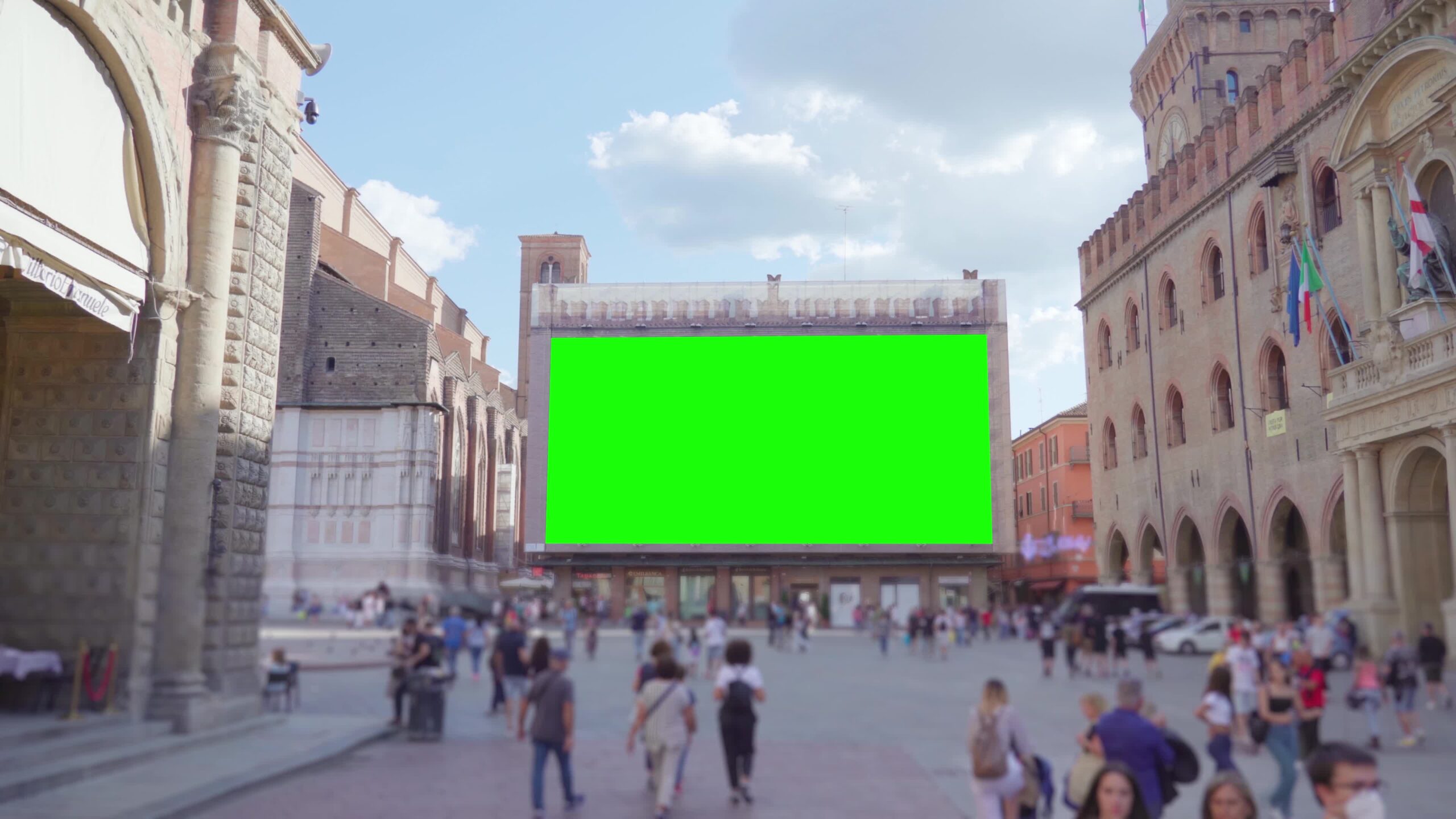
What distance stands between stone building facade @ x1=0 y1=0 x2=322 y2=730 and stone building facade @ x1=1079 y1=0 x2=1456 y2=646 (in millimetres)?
10599

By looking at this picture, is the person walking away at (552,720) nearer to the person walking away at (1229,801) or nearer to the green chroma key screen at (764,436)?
the green chroma key screen at (764,436)

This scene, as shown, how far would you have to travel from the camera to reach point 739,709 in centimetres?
925

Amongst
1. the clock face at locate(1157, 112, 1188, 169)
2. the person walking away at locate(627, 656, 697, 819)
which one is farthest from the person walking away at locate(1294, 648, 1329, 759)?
the clock face at locate(1157, 112, 1188, 169)

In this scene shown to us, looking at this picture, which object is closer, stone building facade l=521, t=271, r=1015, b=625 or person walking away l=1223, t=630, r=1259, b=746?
person walking away l=1223, t=630, r=1259, b=746

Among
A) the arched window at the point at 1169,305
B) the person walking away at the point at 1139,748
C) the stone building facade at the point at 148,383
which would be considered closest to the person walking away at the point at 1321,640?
the person walking away at the point at 1139,748

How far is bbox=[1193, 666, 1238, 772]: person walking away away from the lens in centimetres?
854

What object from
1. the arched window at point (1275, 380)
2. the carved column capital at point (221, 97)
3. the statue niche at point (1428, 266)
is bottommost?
the arched window at point (1275, 380)

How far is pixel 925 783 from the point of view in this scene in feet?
28.9

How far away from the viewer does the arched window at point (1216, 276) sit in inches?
365

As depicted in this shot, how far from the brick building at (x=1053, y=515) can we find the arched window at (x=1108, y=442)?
0.17m

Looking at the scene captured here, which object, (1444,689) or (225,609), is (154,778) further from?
(1444,689)

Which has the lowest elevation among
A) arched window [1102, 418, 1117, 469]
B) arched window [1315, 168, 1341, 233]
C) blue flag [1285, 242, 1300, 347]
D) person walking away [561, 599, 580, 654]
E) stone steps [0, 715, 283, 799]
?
stone steps [0, 715, 283, 799]

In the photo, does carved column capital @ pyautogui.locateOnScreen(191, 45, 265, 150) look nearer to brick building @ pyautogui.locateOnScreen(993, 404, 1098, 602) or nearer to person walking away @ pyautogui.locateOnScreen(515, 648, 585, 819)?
person walking away @ pyautogui.locateOnScreen(515, 648, 585, 819)

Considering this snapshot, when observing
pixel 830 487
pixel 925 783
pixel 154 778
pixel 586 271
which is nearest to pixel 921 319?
pixel 830 487
